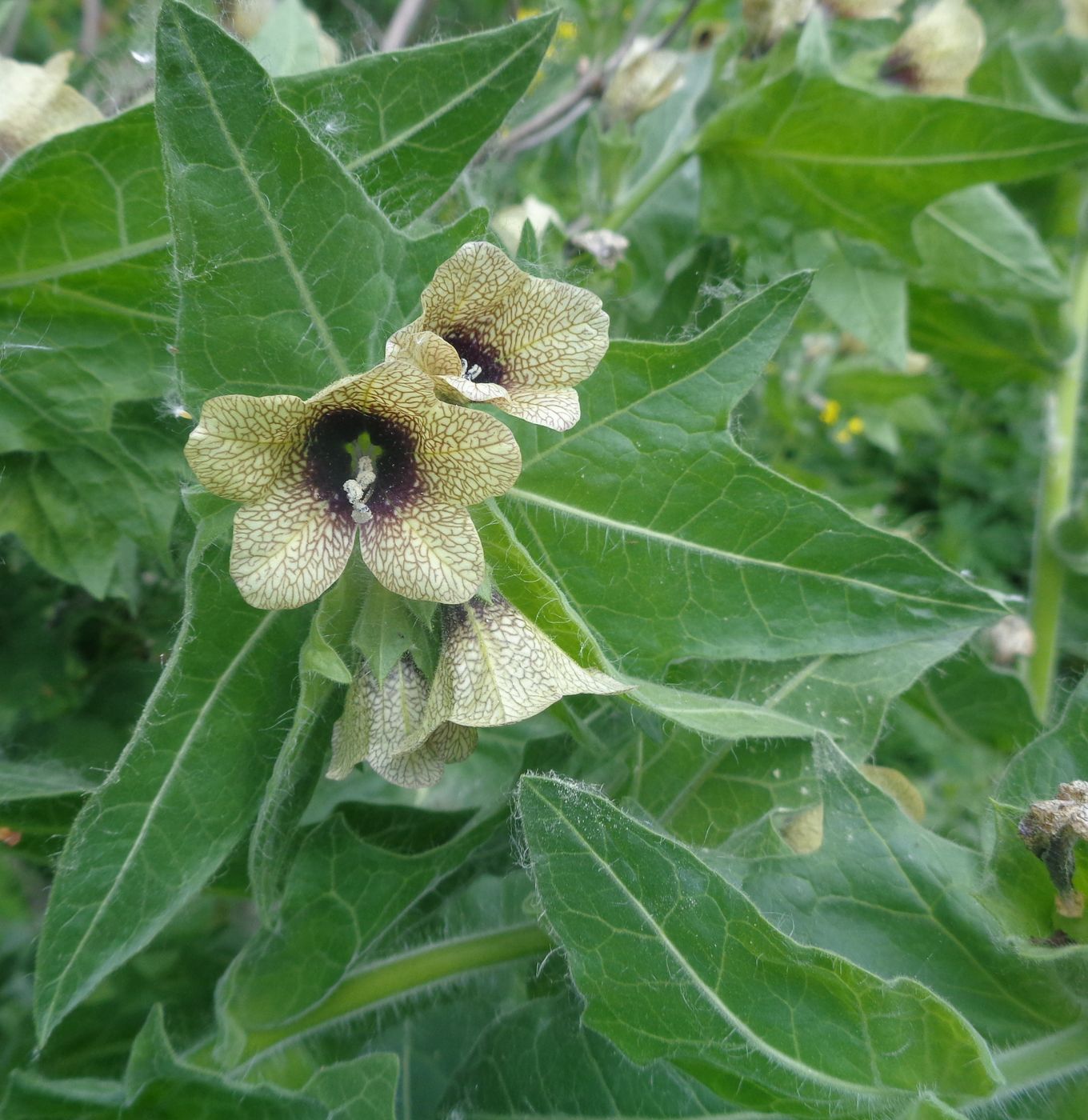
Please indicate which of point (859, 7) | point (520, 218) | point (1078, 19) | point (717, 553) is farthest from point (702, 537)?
point (1078, 19)

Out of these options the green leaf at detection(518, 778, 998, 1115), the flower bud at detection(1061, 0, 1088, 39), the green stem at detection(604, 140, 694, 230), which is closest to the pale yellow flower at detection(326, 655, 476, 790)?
the green leaf at detection(518, 778, 998, 1115)

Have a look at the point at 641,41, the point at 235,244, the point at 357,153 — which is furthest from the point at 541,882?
the point at 641,41

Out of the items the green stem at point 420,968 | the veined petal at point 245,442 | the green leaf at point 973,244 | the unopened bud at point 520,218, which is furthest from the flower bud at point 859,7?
the green stem at point 420,968

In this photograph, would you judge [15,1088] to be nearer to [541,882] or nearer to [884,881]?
[541,882]

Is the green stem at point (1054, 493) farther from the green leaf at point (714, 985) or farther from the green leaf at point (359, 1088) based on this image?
the green leaf at point (359, 1088)

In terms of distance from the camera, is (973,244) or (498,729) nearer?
(498,729)

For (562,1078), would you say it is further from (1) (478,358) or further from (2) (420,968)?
(1) (478,358)

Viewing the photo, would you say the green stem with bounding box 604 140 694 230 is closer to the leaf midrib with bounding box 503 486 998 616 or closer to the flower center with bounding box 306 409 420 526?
the leaf midrib with bounding box 503 486 998 616
